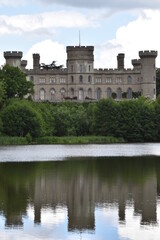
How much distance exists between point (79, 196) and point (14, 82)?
4879 centimetres

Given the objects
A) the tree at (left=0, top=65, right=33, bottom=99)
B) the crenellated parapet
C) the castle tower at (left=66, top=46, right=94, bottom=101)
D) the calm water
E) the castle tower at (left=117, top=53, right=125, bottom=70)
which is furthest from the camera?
the castle tower at (left=117, top=53, right=125, bottom=70)

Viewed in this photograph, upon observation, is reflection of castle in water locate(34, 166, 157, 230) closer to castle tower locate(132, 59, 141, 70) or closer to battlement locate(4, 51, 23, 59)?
battlement locate(4, 51, 23, 59)

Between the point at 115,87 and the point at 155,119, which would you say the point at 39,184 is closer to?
the point at 155,119

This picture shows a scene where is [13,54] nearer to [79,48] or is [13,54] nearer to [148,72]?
[79,48]

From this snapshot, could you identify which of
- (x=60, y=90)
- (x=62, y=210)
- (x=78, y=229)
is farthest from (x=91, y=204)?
(x=60, y=90)

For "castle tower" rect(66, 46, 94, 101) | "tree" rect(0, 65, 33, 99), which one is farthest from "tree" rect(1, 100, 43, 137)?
"castle tower" rect(66, 46, 94, 101)

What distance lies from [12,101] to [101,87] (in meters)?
35.8

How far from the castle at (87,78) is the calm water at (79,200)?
6285 cm

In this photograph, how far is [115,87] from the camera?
10400 cm

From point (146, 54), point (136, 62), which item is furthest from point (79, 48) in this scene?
point (136, 62)

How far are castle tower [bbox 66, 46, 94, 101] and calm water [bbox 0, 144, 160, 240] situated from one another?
206ft

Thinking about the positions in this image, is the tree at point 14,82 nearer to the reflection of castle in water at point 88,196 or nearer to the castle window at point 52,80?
the castle window at point 52,80

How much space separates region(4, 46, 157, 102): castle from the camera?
100438 millimetres

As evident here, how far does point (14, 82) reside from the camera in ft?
239
